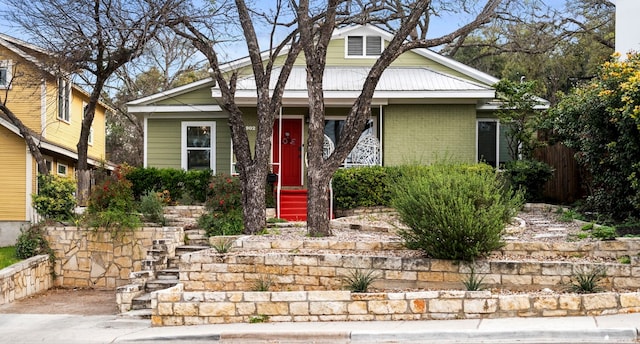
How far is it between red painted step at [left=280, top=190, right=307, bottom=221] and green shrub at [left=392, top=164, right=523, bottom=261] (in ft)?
23.0

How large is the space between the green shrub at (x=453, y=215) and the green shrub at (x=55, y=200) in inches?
373

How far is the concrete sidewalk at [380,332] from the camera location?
31.0 feet

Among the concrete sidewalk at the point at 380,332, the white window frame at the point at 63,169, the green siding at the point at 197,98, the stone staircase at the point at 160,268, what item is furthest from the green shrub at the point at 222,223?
the white window frame at the point at 63,169

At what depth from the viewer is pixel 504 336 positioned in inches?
376

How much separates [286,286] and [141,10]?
22.2 ft

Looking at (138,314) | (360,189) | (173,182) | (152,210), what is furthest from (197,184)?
(138,314)

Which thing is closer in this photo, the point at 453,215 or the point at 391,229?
the point at 453,215

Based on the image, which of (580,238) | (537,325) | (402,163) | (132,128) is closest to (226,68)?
(402,163)

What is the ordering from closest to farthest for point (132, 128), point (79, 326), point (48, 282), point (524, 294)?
point (524, 294) < point (79, 326) < point (48, 282) < point (132, 128)

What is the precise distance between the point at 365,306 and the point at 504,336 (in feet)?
7.12

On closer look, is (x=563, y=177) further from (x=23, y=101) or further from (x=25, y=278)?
(x=23, y=101)

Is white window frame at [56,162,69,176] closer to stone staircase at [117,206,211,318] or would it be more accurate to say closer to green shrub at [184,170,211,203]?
green shrub at [184,170,211,203]

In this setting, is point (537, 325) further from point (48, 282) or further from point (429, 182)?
→ point (48, 282)

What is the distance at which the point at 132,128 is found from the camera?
4128 centimetres
